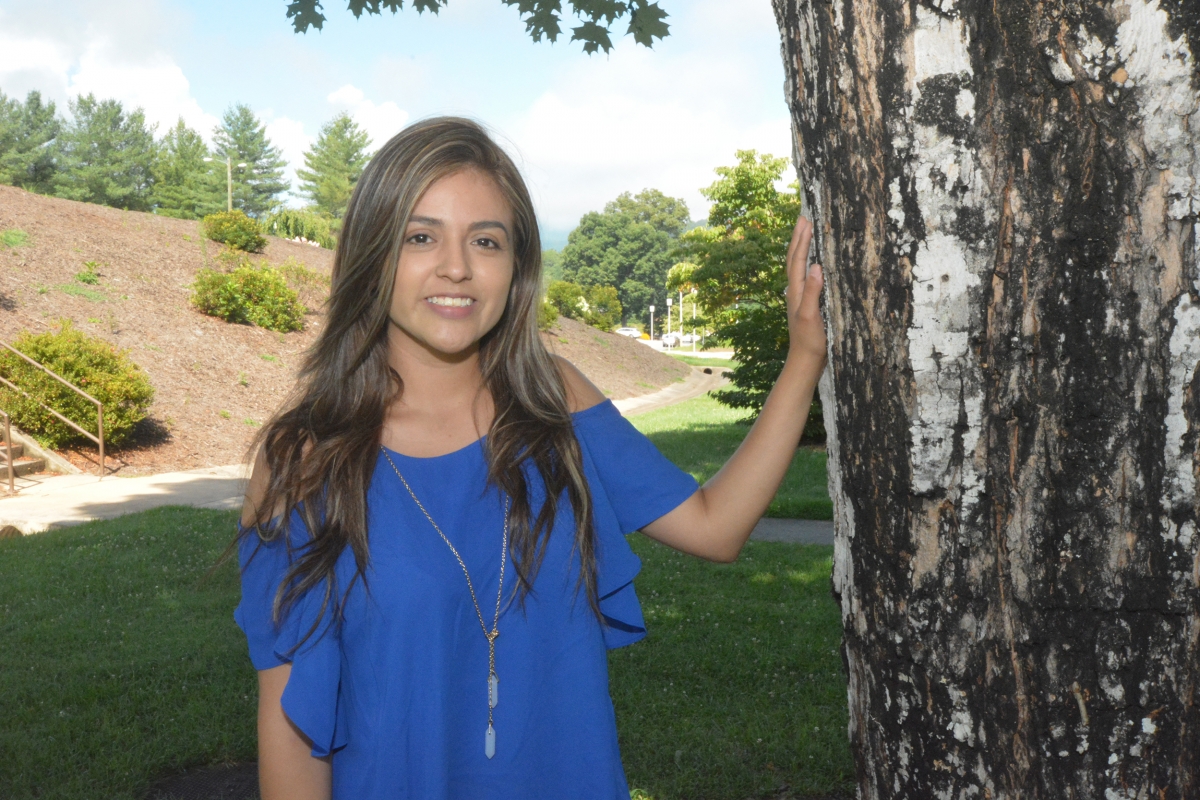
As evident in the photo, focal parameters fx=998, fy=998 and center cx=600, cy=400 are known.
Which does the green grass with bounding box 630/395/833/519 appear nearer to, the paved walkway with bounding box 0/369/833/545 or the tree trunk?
the paved walkway with bounding box 0/369/833/545

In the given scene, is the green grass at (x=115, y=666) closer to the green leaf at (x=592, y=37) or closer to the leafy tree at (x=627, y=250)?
the green leaf at (x=592, y=37)

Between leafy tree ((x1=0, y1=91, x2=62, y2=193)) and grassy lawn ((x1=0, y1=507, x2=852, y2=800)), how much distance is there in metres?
51.1

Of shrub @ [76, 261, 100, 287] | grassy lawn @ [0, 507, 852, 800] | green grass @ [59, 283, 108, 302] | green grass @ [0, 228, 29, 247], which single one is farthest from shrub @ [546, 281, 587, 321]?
grassy lawn @ [0, 507, 852, 800]

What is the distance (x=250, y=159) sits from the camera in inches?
2758

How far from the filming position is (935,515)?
55.7 inches

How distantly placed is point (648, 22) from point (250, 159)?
7017cm

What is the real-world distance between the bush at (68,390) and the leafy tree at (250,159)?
58.4 metres

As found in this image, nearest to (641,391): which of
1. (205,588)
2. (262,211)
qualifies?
(205,588)

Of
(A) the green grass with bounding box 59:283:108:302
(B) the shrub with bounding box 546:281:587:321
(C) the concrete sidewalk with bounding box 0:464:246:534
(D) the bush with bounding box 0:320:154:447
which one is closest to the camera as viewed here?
(C) the concrete sidewalk with bounding box 0:464:246:534

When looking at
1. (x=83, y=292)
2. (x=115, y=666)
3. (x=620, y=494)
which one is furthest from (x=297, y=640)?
(x=83, y=292)

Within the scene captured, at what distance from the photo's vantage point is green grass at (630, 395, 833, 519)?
9539 mm

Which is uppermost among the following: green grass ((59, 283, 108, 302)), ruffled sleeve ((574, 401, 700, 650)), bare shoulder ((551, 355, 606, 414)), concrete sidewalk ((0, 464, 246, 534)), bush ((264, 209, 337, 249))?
bush ((264, 209, 337, 249))

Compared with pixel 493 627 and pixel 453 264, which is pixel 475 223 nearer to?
pixel 453 264

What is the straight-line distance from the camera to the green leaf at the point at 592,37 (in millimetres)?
6238
